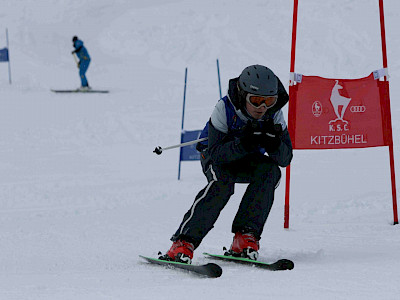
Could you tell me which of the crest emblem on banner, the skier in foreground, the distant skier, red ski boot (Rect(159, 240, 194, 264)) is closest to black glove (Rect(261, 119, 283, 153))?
the skier in foreground

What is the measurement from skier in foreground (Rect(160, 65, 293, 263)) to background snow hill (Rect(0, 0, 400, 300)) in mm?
276

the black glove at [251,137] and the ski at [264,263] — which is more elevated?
the black glove at [251,137]

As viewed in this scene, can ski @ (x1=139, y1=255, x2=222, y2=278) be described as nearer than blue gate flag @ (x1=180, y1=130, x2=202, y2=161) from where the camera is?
Yes

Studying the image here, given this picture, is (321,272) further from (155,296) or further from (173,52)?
(173,52)

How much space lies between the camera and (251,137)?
3.83 metres

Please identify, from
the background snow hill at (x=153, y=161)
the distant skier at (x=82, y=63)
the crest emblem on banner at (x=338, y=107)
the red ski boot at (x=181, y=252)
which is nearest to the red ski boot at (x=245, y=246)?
the background snow hill at (x=153, y=161)

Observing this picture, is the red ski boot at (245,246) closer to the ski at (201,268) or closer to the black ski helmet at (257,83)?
the ski at (201,268)

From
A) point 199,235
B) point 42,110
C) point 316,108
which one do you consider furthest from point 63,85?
point 199,235

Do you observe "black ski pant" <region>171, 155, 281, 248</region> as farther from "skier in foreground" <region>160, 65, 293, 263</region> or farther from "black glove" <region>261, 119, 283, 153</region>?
"black glove" <region>261, 119, 283, 153</region>

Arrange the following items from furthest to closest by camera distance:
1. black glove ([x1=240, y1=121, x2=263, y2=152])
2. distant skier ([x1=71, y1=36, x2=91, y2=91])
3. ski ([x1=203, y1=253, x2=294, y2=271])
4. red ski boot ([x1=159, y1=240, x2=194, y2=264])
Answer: distant skier ([x1=71, y1=36, x2=91, y2=91])
red ski boot ([x1=159, y1=240, x2=194, y2=264])
black glove ([x1=240, y1=121, x2=263, y2=152])
ski ([x1=203, y1=253, x2=294, y2=271])

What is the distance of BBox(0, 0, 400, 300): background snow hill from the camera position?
359 centimetres

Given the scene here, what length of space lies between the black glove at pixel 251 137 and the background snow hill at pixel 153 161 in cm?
67

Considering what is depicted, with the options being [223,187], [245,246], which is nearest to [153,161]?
[245,246]

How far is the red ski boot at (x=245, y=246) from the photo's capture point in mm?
4129
